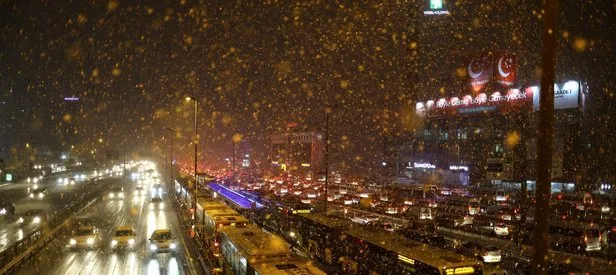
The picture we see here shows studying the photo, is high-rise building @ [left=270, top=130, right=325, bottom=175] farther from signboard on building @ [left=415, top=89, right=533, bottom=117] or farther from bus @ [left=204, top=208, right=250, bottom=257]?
bus @ [left=204, top=208, right=250, bottom=257]

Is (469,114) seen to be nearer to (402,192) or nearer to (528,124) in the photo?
(528,124)

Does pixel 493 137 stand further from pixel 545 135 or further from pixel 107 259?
pixel 545 135

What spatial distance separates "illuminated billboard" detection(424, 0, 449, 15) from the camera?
93.4 m

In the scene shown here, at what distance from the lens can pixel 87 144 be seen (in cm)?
10331

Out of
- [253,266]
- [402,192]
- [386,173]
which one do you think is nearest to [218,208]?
[253,266]

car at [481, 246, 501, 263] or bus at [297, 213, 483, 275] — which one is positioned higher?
bus at [297, 213, 483, 275]

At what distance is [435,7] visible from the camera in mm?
93312

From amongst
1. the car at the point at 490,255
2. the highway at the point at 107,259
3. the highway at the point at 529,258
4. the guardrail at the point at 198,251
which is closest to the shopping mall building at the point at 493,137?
the highway at the point at 529,258

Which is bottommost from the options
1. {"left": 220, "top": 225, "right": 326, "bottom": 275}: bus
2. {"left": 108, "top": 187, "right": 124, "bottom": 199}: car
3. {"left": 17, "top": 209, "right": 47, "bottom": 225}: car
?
{"left": 108, "top": 187, "right": 124, "bottom": 199}: car

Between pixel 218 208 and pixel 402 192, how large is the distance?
1325 inches

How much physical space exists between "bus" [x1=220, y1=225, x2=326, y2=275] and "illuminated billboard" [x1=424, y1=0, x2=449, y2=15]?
8657cm

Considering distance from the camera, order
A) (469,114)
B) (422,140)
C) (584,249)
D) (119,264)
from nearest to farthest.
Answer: (119,264) < (584,249) < (469,114) < (422,140)

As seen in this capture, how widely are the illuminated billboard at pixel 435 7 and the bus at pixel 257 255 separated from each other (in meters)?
86.6

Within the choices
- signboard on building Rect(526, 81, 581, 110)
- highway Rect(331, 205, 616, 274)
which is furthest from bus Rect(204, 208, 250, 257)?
signboard on building Rect(526, 81, 581, 110)
